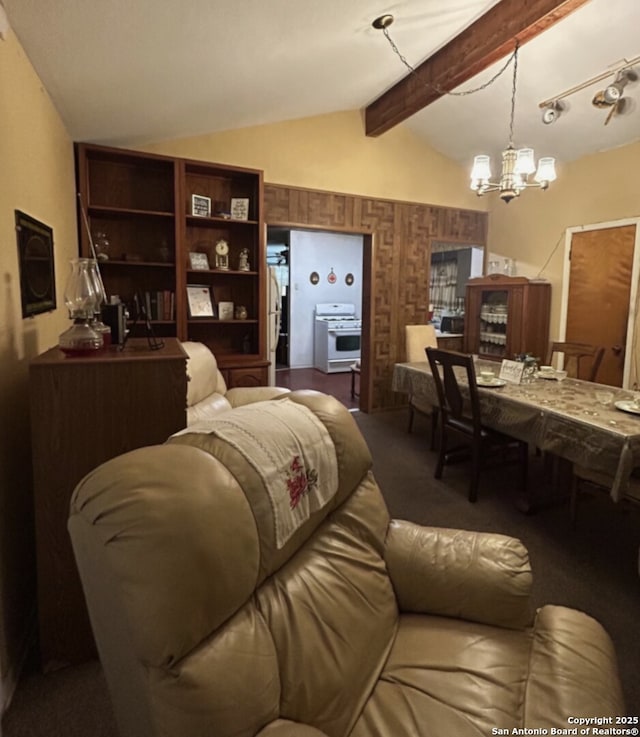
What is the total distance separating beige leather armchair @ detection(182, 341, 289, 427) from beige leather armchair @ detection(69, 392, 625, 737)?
1.31m

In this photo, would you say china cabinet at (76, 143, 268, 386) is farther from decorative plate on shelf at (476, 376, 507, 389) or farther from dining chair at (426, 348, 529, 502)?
decorative plate on shelf at (476, 376, 507, 389)

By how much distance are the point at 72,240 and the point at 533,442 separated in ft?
10.7

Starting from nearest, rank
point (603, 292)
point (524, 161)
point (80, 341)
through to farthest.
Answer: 1. point (80, 341)
2. point (524, 161)
3. point (603, 292)

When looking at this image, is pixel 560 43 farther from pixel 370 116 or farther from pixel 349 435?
pixel 349 435

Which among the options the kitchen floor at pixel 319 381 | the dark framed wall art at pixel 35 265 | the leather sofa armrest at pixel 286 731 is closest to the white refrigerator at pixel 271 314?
the kitchen floor at pixel 319 381

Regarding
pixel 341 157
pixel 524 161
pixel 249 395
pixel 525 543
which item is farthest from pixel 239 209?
pixel 525 543

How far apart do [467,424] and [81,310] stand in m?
2.45

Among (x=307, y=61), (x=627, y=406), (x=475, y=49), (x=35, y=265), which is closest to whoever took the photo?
(x=35, y=265)

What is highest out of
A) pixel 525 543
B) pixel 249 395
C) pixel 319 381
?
pixel 249 395

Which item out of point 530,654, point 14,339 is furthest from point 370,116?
point 530,654

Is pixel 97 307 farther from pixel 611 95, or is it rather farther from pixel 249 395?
pixel 611 95

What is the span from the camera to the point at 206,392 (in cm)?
284

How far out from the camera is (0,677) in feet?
4.50

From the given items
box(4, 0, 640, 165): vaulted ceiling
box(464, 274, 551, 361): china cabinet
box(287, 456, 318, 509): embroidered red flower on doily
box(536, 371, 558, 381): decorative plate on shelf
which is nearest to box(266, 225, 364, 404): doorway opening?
box(464, 274, 551, 361): china cabinet
